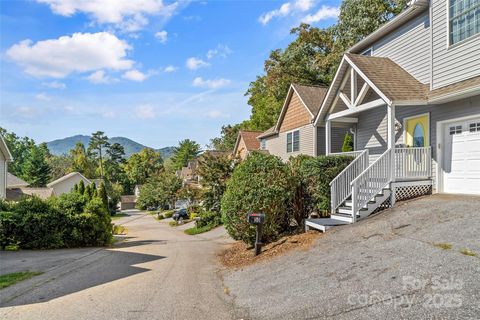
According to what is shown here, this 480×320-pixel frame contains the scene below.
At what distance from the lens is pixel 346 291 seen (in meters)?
5.28

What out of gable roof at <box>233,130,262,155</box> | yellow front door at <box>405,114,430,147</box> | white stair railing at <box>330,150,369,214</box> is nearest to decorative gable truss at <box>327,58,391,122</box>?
yellow front door at <box>405,114,430,147</box>

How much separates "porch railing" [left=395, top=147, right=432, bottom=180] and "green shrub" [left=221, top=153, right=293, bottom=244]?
346 centimetres

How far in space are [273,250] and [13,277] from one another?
6.32m

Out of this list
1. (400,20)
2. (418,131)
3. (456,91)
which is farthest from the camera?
(400,20)

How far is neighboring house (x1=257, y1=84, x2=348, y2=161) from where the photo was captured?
21.0 meters

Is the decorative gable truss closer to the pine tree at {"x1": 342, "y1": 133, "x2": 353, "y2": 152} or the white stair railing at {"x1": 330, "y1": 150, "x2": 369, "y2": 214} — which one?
the white stair railing at {"x1": 330, "y1": 150, "x2": 369, "y2": 214}

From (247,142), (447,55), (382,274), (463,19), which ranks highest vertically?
(463,19)

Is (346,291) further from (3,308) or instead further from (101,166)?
(101,166)

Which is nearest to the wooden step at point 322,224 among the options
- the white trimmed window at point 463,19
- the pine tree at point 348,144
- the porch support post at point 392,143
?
the porch support post at point 392,143

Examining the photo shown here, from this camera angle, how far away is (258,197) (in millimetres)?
10352

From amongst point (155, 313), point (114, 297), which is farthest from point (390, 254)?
point (114, 297)

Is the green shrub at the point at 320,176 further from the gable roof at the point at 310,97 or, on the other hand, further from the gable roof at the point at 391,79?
the gable roof at the point at 310,97

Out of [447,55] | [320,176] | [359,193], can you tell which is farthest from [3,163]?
[447,55]

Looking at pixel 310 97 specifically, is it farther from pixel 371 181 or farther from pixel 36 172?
pixel 36 172
